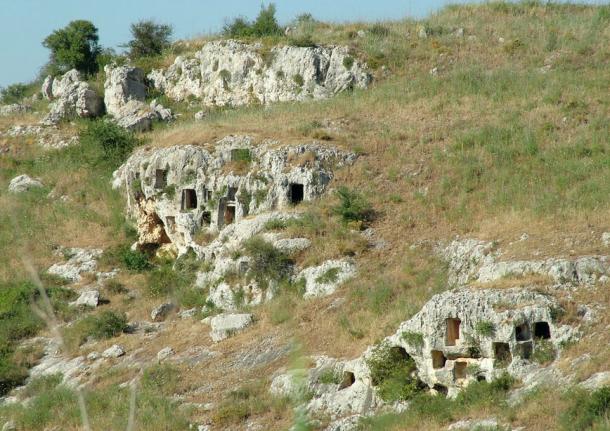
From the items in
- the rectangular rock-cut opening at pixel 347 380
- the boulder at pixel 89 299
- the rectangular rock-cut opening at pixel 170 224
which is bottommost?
the rectangular rock-cut opening at pixel 347 380

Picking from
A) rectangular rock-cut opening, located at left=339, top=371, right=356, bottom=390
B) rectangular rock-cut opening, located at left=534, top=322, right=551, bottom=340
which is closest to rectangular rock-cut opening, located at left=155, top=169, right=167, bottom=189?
rectangular rock-cut opening, located at left=339, top=371, right=356, bottom=390

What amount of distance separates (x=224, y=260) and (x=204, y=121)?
1052 cm

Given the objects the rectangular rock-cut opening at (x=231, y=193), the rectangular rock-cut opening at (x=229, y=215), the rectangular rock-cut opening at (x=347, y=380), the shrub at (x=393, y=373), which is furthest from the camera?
the rectangular rock-cut opening at (x=229, y=215)

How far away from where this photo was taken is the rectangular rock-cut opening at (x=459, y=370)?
61.7 feet

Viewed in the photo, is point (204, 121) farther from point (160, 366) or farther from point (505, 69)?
point (160, 366)

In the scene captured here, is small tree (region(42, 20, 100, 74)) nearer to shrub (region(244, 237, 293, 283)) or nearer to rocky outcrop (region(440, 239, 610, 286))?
shrub (region(244, 237, 293, 283))

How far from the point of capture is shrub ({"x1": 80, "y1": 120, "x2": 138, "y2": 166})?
36750mm

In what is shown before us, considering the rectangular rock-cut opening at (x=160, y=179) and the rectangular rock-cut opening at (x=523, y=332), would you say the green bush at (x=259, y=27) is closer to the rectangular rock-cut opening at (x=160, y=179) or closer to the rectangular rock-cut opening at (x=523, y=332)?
the rectangular rock-cut opening at (x=160, y=179)

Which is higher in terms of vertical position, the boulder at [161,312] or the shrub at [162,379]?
the boulder at [161,312]

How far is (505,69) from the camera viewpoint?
35.7 metres

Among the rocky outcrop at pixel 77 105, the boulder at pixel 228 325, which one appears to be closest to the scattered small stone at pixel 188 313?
the boulder at pixel 228 325

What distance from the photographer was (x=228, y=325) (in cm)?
2481

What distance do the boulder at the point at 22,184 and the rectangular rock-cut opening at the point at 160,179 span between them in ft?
25.0

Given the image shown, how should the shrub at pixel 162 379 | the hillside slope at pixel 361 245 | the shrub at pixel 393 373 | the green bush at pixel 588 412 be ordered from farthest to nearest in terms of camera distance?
the shrub at pixel 162 379, the shrub at pixel 393 373, the hillside slope at pixel 361 245, the green bush at pixel 588 412
